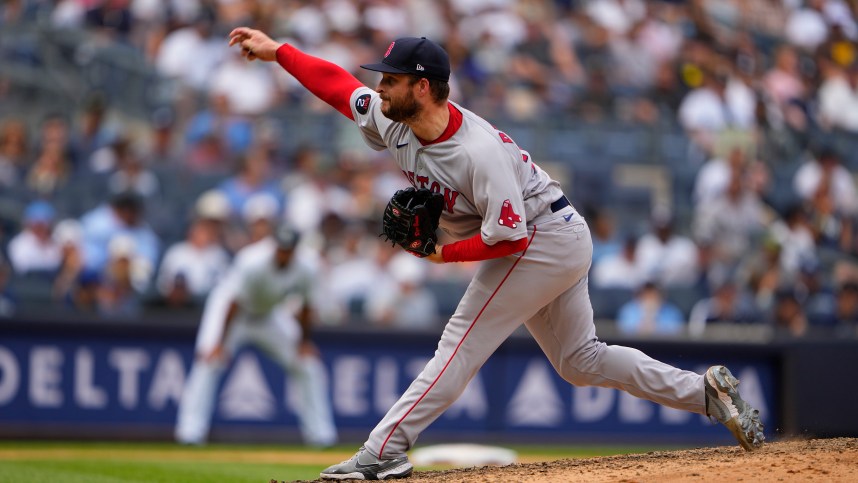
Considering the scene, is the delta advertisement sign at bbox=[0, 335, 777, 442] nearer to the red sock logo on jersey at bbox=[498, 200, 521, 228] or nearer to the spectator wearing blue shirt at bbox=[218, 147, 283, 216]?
the spectator wearing blue shirt at bbox=[218, 147, 283, 216]

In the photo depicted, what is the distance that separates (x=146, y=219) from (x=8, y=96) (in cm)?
219

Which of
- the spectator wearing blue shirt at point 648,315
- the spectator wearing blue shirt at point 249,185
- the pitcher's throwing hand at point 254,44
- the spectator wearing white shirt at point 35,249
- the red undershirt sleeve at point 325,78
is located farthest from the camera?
the spectator wearing blue shirt at point 249,185

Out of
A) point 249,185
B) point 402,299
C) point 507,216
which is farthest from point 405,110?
point 249,185

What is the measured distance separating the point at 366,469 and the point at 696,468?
146 centimetres

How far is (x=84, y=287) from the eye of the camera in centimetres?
1076

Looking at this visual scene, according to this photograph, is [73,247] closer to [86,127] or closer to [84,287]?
[84,287]

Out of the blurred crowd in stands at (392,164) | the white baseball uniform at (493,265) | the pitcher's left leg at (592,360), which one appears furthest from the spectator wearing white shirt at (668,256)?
the white baseball uniform at (493,265)

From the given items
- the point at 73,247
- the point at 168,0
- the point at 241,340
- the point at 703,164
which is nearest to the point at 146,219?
the point at 73,247

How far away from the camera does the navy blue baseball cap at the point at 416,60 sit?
17.1ft

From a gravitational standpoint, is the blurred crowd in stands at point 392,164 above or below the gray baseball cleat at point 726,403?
above

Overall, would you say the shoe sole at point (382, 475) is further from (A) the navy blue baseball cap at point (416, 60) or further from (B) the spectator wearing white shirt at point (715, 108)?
(B) the spectator wearing white shirt at point (715, 108)

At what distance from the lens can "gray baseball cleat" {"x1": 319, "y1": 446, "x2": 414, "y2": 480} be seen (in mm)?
5434

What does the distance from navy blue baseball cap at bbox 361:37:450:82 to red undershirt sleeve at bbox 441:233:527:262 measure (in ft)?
2.31

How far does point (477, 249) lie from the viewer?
5.27 m
